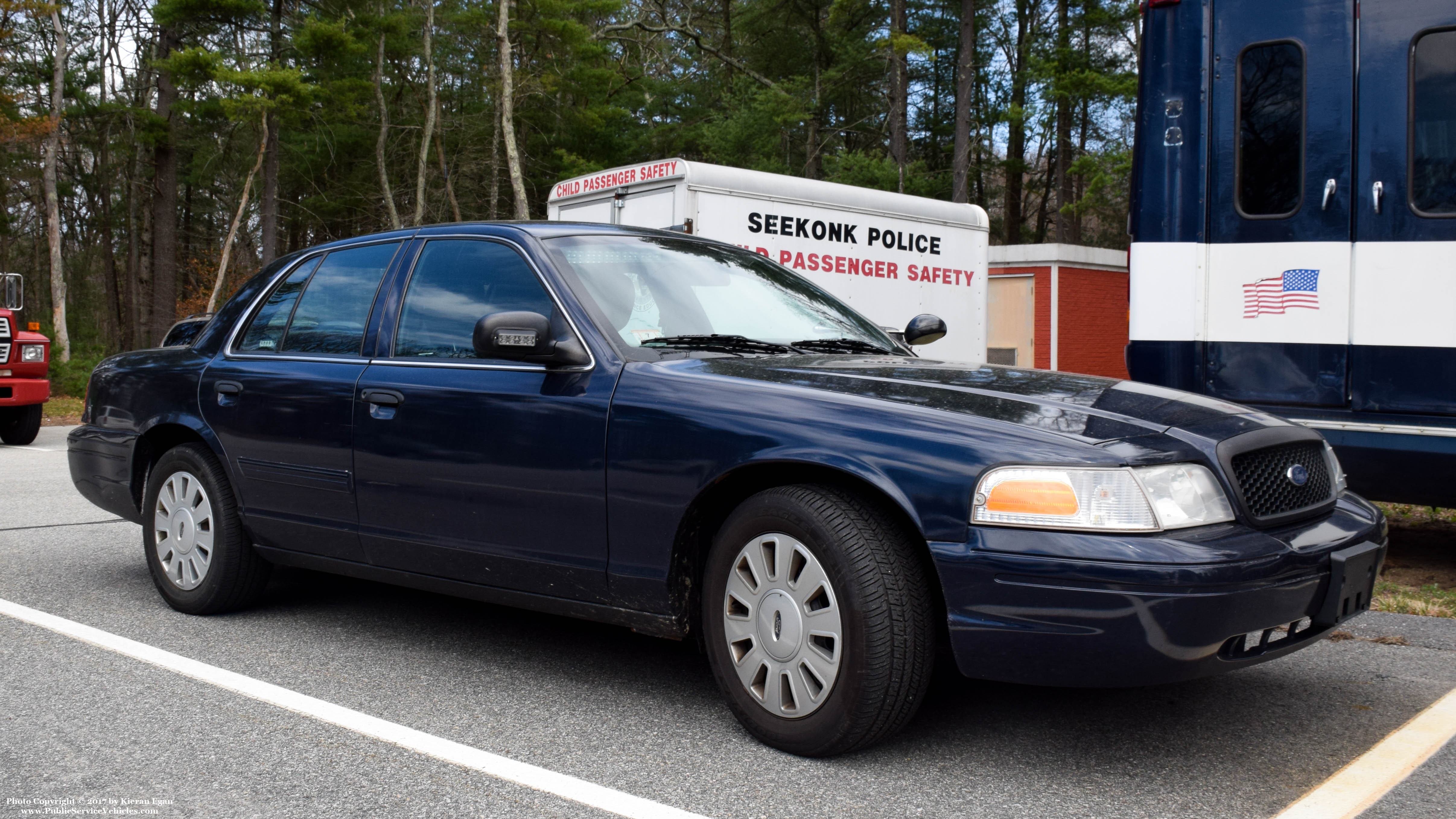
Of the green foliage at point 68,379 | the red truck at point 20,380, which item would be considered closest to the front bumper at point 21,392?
the red truck at point 20,380

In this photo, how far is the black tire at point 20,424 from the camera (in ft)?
43.5

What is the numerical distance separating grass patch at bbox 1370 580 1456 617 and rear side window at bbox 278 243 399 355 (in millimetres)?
4267

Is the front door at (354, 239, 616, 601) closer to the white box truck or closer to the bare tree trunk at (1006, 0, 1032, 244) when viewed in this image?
the white box truck

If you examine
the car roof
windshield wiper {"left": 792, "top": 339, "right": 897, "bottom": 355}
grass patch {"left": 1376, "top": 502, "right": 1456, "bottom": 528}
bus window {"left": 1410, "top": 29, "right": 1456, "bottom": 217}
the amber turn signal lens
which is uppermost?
bus window {"left": 1410, "top": 29, "right": 1456, "bottom": 217}

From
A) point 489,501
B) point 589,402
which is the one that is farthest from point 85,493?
point 589,402

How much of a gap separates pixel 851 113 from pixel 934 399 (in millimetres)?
33903

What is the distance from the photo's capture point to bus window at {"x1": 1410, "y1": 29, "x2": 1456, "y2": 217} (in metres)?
5.50

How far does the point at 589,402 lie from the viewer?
3.67 meters

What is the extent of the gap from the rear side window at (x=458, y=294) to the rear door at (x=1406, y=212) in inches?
160

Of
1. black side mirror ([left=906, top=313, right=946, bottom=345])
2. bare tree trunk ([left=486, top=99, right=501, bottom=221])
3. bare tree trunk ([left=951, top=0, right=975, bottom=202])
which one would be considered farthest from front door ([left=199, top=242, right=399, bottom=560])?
bare tree trunk ([left=486, top=99, right=501, bottom=221])

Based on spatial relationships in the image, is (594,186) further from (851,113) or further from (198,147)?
(198,147)

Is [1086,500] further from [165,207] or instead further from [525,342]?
[165,207]

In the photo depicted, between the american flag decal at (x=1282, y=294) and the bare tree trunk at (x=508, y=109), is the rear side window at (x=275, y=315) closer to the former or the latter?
the american flag decal at (x=1282, y=294)

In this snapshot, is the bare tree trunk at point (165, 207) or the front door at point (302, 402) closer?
the front door at point (302, 402)
